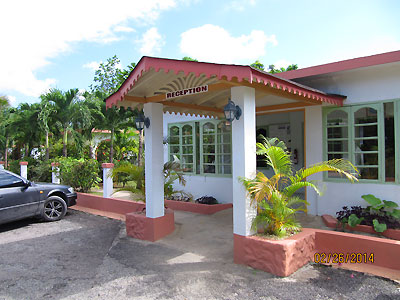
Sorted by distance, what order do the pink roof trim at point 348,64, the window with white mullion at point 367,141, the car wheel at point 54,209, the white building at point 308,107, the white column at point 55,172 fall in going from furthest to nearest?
the white column at point 55,172 < the car wheel at point 54,209 < the window with white mullion at point 367,141 < the pink roof trim at point 348,64 < the white building at point 308,107

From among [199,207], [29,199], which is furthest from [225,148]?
[29,199]

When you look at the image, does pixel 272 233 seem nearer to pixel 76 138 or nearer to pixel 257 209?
pixel 257 209

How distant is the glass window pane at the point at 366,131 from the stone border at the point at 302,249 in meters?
2.38

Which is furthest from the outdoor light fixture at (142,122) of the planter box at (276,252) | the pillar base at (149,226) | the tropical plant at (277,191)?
the planter box at (276,252)

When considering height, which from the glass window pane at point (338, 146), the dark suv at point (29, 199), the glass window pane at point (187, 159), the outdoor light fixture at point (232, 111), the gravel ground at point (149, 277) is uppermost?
the outdoor light fixture at point (232, 111)

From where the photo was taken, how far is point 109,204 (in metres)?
8.52

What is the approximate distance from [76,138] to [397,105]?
432 inches

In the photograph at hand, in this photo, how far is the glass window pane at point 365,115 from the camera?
5863 millimetres

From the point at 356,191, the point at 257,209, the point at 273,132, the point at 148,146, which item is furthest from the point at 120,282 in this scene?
the point at 273,132

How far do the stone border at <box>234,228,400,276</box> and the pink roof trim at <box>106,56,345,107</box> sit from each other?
2.14 m

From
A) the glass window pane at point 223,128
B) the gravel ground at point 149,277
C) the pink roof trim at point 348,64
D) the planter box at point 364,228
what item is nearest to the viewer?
the gravel ground at point 149,277

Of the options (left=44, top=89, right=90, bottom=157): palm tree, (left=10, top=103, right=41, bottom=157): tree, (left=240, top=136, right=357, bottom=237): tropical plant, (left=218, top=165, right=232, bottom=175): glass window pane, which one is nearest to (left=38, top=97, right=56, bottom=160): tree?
(left=44, top=89, right=90, bottom=157): palm tree

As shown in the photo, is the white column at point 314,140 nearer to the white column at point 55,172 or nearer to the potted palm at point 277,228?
the potted palm at point 277,228

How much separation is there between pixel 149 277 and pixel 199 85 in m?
2.92
